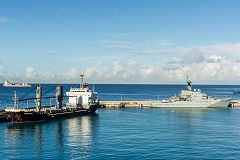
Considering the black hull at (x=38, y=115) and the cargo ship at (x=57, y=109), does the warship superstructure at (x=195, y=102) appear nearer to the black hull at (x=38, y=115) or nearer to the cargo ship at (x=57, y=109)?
the cargo ship at (x=57, y=109)

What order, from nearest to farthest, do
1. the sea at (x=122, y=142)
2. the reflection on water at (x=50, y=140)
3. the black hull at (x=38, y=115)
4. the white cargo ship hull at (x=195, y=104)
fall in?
the sea at (x=122, y=142), the reflection on water at (x=50, y=140), the black hull at (x=38, y=115), the white cargo ship hull at (x=195, y=104)

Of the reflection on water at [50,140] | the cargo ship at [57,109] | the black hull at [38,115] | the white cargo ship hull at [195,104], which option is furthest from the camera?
the white cargo ship hull at [195,104]

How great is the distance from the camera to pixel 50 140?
40062mm

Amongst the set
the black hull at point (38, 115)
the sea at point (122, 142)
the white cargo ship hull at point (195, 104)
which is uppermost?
the white cargo ship hull at point (195, 104)

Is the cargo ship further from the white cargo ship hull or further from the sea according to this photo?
the white cargo ship hull

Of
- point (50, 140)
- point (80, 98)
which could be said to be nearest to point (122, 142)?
point (50, 140)

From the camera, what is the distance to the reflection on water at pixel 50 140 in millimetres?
33000

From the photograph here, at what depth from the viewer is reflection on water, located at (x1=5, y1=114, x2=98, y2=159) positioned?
33.0m

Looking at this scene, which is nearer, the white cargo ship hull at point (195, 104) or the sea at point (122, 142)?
the sea at point (122, 142)

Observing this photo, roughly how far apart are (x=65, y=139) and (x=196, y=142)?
21574mm

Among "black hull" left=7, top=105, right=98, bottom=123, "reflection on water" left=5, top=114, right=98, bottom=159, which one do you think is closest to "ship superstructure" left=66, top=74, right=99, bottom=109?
"black hull" left=7, top=105, right=98, bottom=123

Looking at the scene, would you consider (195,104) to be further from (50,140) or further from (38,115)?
(50,140)

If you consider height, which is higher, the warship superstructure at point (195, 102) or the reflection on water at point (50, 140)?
the warship superstructure at point (195, 102)

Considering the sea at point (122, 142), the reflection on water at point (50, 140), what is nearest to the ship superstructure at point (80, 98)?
the reflection on water at point (50, 140)
